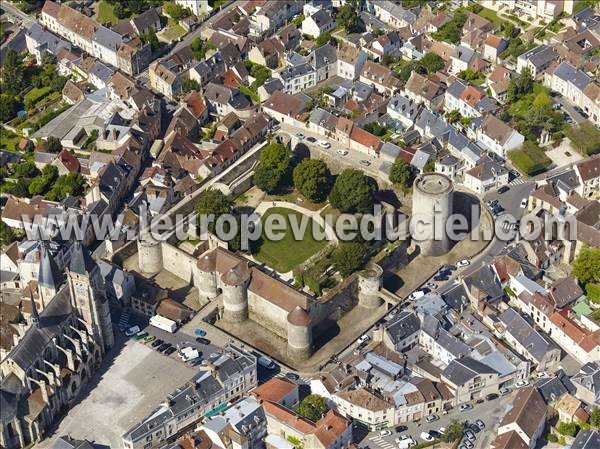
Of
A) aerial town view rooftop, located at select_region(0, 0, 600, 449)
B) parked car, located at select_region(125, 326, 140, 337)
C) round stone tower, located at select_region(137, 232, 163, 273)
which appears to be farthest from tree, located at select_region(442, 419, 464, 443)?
round stone tower, located at select_region(137, 232, 163, 273)

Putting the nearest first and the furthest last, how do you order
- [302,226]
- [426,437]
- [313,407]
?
1. [426,437]
2. [313,407]
3. [302,226]

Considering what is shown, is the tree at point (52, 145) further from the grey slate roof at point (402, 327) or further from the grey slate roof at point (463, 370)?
the grey slate roof at point (463, 370)

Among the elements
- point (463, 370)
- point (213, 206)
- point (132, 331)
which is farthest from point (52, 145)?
point (463, 370)

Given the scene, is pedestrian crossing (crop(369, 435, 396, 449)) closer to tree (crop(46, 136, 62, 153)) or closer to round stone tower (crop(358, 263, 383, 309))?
round stone tower (crop(358, 263, 383, 309))

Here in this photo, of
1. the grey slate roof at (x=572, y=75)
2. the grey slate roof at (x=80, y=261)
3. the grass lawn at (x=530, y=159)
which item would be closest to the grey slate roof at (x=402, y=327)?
the grass lawn at (x=530, y=159)

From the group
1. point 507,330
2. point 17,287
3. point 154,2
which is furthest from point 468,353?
point 154,2

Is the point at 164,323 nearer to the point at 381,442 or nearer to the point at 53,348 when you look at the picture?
the point at 53,348
